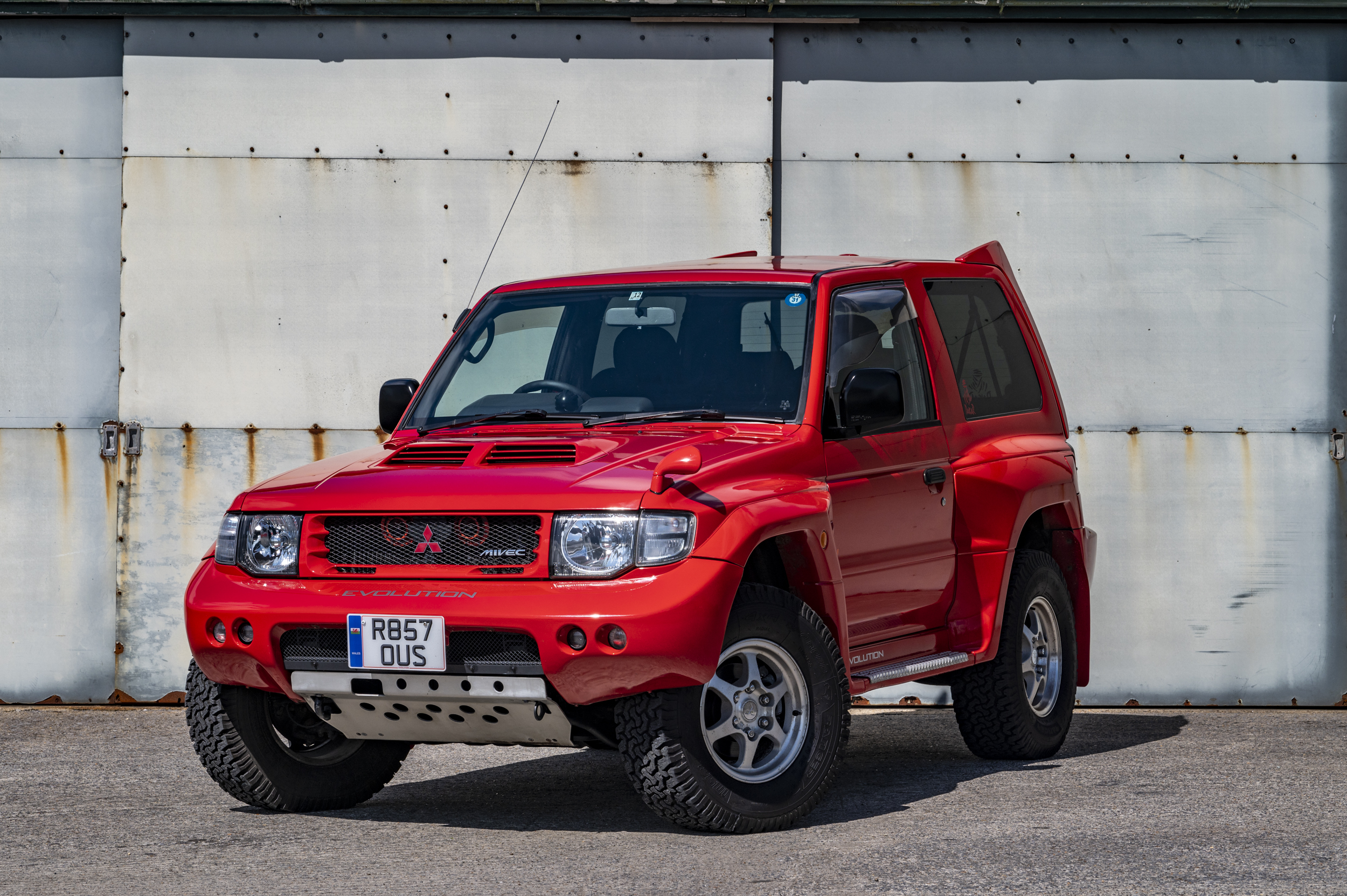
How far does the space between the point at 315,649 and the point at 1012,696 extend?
3.27 metres

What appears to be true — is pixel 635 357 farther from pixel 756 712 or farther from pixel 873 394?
pixel 756 712

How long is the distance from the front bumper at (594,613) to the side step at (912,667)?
119 cm

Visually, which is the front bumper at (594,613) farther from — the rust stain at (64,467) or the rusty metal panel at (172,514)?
the rust stain at (64,467)

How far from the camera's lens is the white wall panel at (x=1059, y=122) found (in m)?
10.0

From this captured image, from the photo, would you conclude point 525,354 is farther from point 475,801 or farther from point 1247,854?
point 1247,854

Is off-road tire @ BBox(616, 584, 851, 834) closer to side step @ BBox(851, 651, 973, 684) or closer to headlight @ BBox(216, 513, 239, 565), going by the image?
side step @ BBox(851, 651, 973, 684)

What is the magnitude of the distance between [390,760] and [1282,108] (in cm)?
676

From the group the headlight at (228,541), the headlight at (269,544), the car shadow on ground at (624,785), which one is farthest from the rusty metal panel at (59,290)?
the headlight at (269,544)

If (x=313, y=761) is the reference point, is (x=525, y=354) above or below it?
above

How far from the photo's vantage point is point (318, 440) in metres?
9.84

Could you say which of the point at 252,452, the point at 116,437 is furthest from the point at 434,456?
the point at 116,437

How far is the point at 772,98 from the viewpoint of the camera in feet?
32.7

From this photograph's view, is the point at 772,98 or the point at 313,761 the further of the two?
the point at 772,98

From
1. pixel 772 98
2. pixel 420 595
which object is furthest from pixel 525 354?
pixel 772 98
